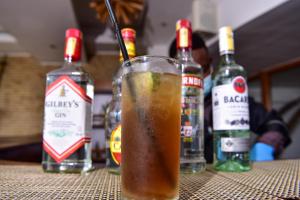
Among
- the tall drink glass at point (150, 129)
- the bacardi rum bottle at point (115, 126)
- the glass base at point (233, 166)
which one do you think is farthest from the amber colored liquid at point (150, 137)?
the glass base at point (233, 166)

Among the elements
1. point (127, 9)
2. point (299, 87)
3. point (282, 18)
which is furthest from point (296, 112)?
point (127, 9)

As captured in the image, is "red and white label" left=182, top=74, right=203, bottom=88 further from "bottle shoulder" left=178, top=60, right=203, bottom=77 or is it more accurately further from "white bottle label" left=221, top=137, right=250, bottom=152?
"white bottle label" left=221, top=137, right=250, bottom=152

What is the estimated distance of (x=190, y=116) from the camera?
0.53 m

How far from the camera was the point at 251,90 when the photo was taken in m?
3.59

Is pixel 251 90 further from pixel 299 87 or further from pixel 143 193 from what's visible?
pixel 143 193

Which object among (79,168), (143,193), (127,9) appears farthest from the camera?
(127,9)

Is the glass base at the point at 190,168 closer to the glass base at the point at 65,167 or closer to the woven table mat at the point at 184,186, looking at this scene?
the woven table mat at the point at 184,186

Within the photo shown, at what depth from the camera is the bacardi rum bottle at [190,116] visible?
523 mm

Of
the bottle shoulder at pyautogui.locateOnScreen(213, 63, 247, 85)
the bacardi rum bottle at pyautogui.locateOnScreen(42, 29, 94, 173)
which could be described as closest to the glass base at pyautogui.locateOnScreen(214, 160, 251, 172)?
the bottle shoulder at pyautogui.locateOnScreen(213, 63, 247, 85)

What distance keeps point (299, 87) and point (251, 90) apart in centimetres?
57

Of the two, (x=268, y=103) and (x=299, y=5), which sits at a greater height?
(x=299, y=5)

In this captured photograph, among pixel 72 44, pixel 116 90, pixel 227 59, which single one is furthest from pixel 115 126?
pixel 227 59

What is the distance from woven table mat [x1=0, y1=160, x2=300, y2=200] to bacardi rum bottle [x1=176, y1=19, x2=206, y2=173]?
0.04 metres

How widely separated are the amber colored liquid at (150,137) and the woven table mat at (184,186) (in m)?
0.05
